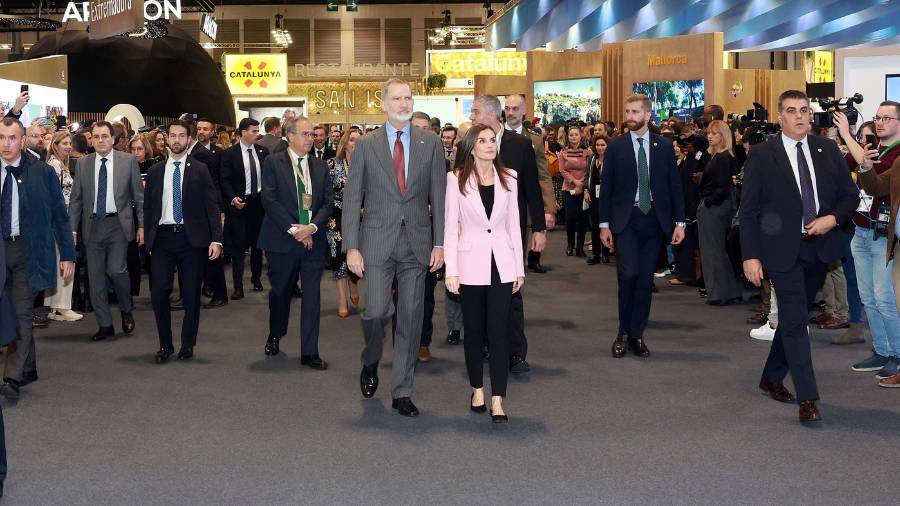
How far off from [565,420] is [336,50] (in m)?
35.6

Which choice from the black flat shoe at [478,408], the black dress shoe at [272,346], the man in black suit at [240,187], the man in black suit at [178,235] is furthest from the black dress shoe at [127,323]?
the black flat shoe at [478,408]

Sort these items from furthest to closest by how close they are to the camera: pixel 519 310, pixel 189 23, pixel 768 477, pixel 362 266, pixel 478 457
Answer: pixel 189 23
pixel 519 310
pixel 362 266
pixel 478 457
pixel 768 477

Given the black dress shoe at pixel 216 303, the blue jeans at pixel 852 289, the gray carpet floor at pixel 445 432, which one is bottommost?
the gray carpet floor at pixel 445 432

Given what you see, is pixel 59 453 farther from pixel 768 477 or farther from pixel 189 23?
pixel 189 23

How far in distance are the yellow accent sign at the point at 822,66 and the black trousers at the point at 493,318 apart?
2488cm

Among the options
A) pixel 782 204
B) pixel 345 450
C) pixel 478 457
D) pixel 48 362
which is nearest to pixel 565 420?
pixel 478 457

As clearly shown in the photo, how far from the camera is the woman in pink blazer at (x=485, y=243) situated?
499cm

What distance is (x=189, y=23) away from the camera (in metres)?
38.9

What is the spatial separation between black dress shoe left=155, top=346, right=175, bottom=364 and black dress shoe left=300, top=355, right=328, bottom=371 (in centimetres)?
89

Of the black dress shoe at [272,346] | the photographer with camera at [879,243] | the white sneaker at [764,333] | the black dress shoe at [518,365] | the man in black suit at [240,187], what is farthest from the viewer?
the man in black suit at [240,187]

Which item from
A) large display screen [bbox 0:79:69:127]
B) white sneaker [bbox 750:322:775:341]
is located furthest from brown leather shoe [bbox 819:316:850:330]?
large display screen [bbox 0:79:69:127]

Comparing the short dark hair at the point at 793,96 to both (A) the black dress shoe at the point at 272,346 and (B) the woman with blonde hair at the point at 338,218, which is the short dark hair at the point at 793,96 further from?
(B) the woman with blonde hair at the point at 338,218

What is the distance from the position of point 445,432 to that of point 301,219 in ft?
7.25

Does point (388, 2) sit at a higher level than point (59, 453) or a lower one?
higher
